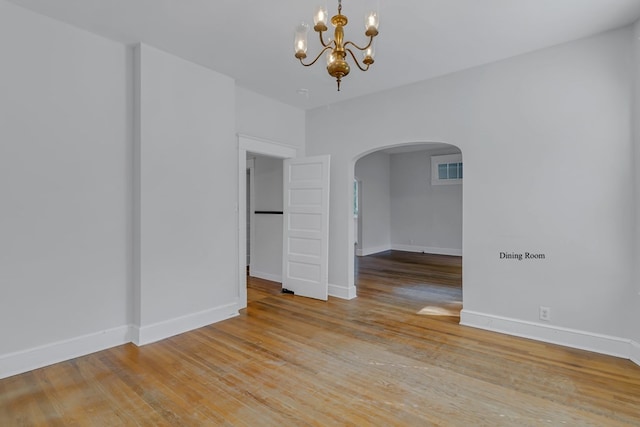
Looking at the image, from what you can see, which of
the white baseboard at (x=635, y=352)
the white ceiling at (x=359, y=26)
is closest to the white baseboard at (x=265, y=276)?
the white ceiling at (x=359, y=26)

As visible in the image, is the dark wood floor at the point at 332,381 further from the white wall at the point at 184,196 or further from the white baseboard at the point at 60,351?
the white wall at the point at 184,196

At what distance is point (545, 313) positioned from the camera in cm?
318

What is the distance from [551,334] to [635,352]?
1.91 ft

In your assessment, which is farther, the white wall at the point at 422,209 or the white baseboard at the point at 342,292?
the white wall at the point at 422,209

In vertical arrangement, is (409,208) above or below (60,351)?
above

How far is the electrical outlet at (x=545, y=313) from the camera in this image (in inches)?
124

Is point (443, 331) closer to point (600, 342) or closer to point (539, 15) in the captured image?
point (600, 342)

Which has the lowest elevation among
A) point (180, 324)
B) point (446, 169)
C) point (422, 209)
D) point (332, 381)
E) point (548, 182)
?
point (332, 381)

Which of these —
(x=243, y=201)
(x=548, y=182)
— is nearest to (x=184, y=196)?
(x=243, y=201)

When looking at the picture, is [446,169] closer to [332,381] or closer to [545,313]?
[545,313]

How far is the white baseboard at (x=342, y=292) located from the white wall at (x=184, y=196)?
58.9 inches

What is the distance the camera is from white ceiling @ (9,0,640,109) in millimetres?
2516

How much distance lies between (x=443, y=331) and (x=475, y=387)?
1091 mm

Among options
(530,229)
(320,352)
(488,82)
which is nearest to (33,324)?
(320,352)
